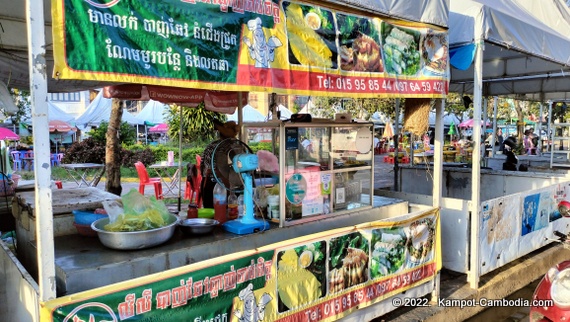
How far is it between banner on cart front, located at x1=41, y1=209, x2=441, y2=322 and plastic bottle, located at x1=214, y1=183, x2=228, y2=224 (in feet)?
2.37

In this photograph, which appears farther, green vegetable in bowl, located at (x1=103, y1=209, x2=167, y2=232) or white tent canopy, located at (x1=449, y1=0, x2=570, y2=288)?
white tent canopy, located at (x1=449, y1=0, x2=570, y2=288)

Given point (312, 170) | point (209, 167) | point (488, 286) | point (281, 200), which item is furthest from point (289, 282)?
point (488, 286)

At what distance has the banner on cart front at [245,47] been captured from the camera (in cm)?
214

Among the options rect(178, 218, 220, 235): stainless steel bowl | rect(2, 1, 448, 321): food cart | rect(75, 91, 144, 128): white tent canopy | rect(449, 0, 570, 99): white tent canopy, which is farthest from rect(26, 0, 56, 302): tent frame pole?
rect(75, 91, 144, 128): white tent canopy

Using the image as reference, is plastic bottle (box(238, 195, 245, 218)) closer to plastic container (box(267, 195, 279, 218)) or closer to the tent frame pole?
plastic container (box(267, 195, 279, 218))

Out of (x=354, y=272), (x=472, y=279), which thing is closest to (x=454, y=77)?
(x=472, y=279)

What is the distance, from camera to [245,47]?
2791 millimetres

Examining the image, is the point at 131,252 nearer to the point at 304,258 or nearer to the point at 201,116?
the point at 304,258

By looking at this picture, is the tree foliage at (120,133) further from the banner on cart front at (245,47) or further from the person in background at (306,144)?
the banner on cart front at (245,47)

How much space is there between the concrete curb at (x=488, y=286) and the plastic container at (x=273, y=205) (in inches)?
63.0

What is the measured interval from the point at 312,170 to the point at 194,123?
1282 cm

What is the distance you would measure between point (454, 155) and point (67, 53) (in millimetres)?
18029

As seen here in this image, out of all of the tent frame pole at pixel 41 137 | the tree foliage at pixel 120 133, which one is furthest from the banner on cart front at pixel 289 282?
the tree foliage at pixel 120 133

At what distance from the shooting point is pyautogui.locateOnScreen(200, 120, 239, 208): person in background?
3.55 meters
